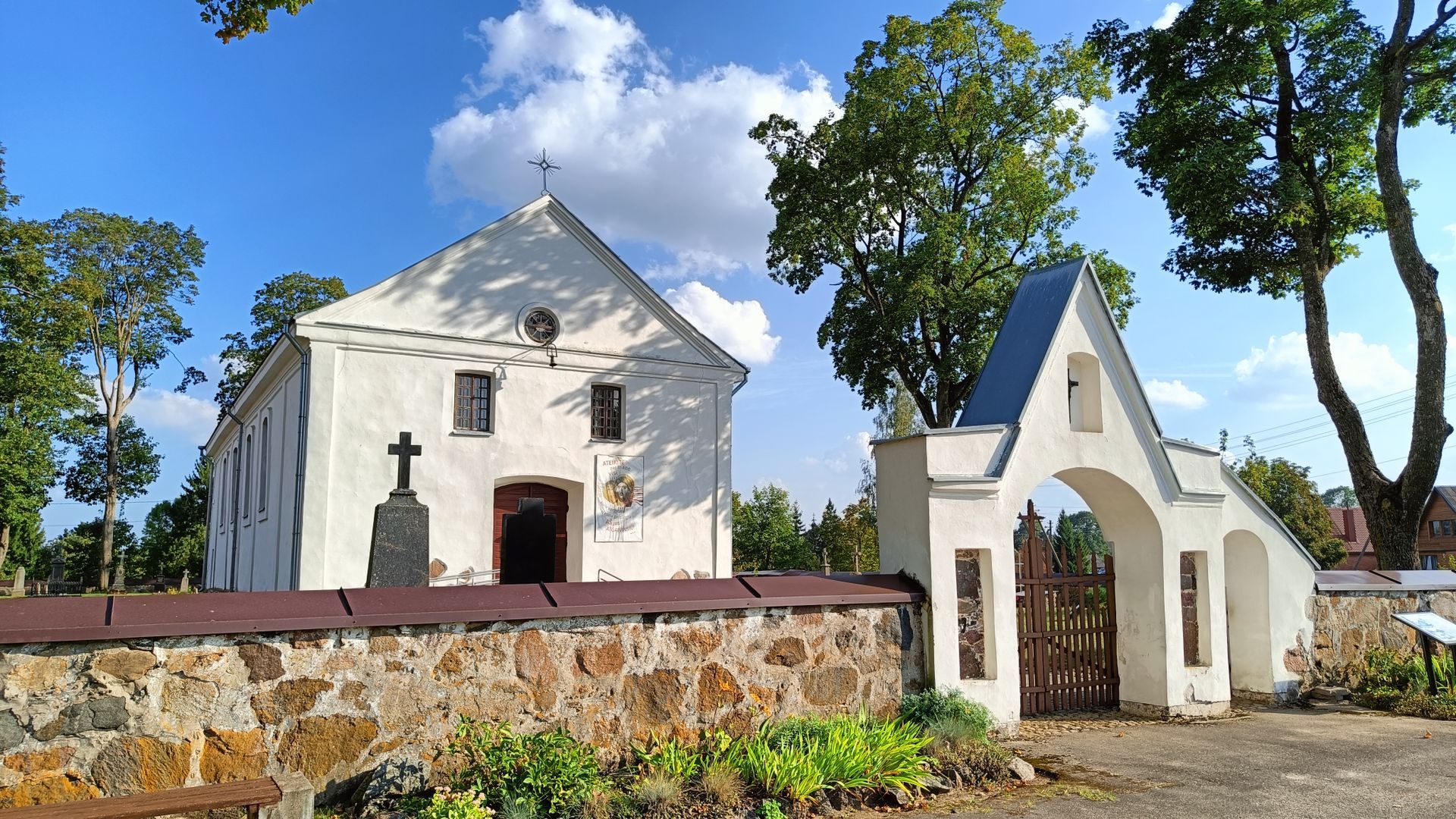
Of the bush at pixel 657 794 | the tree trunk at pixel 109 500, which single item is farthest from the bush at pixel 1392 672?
the tree trunk at pixel 109 500

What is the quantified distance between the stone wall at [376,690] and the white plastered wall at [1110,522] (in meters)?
1.19

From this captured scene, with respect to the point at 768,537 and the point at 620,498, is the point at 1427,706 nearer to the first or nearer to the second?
the point at 620,498

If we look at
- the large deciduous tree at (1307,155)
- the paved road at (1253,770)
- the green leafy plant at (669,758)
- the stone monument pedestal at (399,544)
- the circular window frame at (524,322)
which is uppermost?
the large deciduous tree at (1307,155)

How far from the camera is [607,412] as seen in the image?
54.2 ft

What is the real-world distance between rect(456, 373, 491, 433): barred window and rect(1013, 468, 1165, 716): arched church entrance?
9.27 metres

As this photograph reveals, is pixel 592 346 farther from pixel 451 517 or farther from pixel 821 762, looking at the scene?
pixel 821 762

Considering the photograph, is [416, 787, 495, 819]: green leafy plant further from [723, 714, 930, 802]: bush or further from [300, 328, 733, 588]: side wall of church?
[300, 328, 733, 588]: side wall of church

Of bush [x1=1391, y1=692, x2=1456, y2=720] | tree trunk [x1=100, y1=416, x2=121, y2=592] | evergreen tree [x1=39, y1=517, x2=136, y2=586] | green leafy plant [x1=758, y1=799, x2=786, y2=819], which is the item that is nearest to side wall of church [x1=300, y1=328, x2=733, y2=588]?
green leafy plant [x1=758, y1=799, x2=786, y2=819]

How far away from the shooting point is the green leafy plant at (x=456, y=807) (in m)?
4.87

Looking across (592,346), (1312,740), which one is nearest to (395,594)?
(1312,740)

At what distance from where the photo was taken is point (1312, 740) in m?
8.64

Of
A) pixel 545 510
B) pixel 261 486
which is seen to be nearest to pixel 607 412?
pixel 545 510

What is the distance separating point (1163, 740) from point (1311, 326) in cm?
1138

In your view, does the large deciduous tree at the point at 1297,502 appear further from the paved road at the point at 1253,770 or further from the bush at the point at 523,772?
the bush at the point at 523,772
